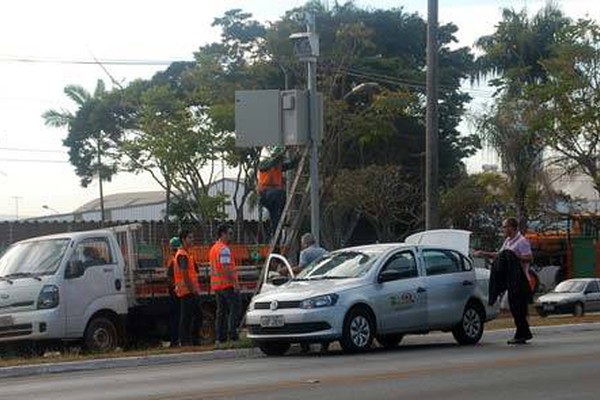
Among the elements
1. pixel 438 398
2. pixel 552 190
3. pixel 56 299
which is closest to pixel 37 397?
pixel 438 398

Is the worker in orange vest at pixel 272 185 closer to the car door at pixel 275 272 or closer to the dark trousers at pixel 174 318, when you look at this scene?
the car door at pixel 275 272

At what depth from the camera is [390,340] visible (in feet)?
56.7

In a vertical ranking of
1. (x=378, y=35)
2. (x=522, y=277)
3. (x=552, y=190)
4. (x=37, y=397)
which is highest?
(x=378, y=35)

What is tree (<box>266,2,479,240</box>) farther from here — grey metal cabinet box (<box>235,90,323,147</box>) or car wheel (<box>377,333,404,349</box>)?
car wheel (<box>377,333,404,349</box>)

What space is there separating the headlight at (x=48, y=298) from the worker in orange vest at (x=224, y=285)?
2592mm

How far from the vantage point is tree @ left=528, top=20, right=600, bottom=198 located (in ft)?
136

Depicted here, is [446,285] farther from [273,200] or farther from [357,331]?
[273,200]

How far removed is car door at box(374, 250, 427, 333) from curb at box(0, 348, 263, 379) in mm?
2060

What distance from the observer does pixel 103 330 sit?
18.3 metres

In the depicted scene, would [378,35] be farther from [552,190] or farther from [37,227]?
[37,227]

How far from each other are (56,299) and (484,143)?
1345 inches

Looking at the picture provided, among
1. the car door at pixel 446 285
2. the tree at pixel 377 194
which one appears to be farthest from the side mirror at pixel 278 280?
the tree at pixel 377 194

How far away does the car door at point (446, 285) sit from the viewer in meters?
16.9

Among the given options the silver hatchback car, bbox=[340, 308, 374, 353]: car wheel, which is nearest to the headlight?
the silver hatchback car
